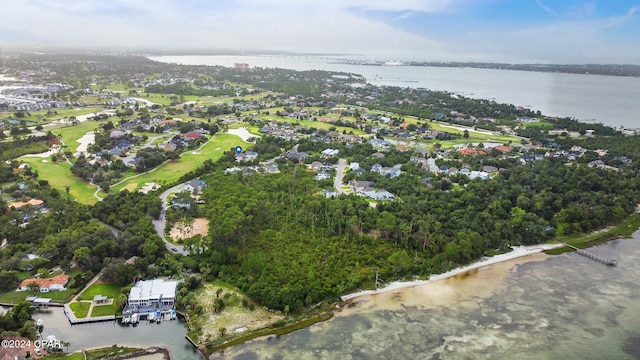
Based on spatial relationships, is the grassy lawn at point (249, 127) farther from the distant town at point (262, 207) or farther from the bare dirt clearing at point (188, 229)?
the bare dirt clearing at point (188, 229)

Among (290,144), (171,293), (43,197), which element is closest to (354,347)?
(171,293)

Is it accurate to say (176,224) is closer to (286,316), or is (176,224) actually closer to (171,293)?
(171,293)

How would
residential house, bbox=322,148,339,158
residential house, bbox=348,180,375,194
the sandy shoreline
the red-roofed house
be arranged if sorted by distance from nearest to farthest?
1. the red-roofed house
2. the sandy shoreline
3. residential house, bbox=348,180,375,194
4. residential house, bbox=322,148,339,158

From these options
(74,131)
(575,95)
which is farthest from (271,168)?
(575,95)

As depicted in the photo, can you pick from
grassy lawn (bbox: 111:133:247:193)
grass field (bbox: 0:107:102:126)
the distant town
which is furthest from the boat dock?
grass field (bbox: 0:107:102:126)

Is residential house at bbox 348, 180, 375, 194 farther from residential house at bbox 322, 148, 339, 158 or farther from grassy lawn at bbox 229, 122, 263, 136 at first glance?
grassy lawn at bbox 229, 122, 263, 136

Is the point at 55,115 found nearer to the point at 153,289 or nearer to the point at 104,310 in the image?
the point at 104,310
